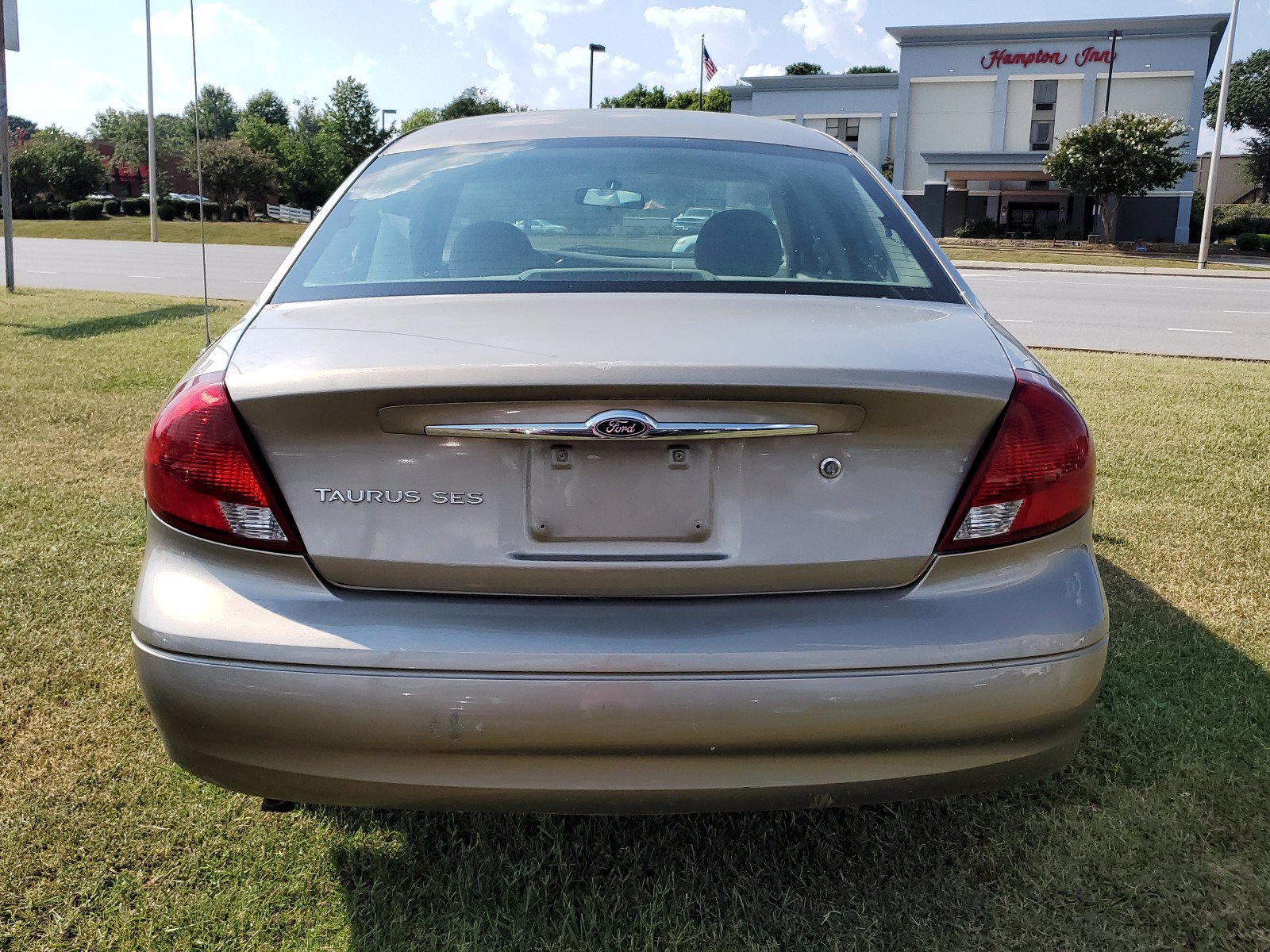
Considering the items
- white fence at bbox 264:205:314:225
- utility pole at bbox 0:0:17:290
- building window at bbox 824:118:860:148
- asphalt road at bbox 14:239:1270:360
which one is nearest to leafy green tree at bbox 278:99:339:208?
white fence at bbox 264:205:314:225

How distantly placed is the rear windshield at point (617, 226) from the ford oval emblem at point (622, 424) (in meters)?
0.49

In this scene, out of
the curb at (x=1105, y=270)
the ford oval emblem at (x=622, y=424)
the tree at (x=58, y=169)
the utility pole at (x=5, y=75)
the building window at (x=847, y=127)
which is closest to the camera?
the ford oval emblem at (x=622, y=424)

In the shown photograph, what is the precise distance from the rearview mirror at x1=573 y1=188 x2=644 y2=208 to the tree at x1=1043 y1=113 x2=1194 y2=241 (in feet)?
133

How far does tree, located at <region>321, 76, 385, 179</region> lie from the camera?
6269 cm

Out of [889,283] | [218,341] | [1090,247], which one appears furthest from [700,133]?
[1090,247]

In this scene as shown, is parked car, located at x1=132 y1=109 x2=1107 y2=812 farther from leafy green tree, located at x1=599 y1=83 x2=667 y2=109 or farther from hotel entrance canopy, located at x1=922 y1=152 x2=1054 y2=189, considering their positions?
leafy green tree, located at x1=599 y1=83 x2=667 y2=109

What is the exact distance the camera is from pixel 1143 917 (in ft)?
7.30

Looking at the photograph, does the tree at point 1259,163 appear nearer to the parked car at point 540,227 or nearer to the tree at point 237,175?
the tree at point 237,175

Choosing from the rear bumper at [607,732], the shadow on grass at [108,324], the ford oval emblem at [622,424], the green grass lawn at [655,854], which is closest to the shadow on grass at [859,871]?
the green grass lawn at [655,854]

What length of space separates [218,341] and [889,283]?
1396mm

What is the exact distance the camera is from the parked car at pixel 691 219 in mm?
2801

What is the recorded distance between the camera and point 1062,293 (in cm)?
1806

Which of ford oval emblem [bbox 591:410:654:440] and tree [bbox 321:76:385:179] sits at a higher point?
tree [bbox 321:76:385:179]

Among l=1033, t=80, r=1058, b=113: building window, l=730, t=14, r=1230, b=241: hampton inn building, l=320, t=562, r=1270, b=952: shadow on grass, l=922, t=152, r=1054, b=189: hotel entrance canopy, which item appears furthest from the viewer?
l=1033, t=80, r=1058, b=113: building window
